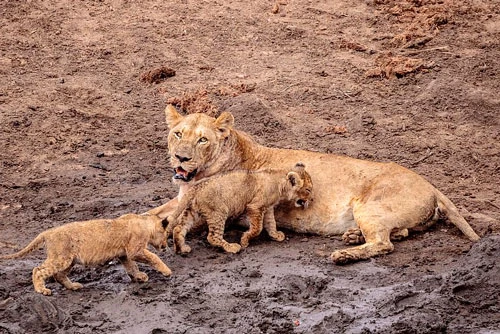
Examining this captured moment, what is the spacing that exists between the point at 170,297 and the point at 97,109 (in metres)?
5.48

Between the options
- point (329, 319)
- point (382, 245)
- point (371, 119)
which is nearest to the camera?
point (329, 319)

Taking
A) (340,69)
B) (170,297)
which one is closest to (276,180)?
(170,297)

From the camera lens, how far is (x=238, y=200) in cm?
908

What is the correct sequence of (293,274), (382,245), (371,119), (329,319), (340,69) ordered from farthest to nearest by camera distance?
(340,69)
(371,119)
(382,245)
(293,274)
(329,319)

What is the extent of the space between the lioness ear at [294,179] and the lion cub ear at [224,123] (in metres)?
0.77

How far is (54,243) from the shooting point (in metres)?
7.82

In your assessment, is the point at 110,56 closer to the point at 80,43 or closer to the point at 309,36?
the point at 80,43

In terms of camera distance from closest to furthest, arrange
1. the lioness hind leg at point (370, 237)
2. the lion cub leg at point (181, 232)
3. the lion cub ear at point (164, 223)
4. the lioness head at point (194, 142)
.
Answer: the lion cub ear at point (164, 223)
the lioness hind leg at point (370, 237)
the lion cub leg at point (181, 232)
the lioness head at point (194, 142)

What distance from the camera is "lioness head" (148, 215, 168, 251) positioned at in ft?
27.6

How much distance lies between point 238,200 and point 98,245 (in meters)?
1.55

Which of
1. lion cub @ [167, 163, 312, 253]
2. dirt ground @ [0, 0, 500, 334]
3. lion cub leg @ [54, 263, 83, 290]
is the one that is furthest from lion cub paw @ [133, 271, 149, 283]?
lion cub @ [167, 163, 312, 253]

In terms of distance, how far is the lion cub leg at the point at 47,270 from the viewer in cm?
782

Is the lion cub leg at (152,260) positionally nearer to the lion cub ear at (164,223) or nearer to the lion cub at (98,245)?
the lion cub at (98,245)

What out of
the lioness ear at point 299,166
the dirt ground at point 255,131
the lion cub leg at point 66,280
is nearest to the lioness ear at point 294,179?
the lioness ear at point 299,166
